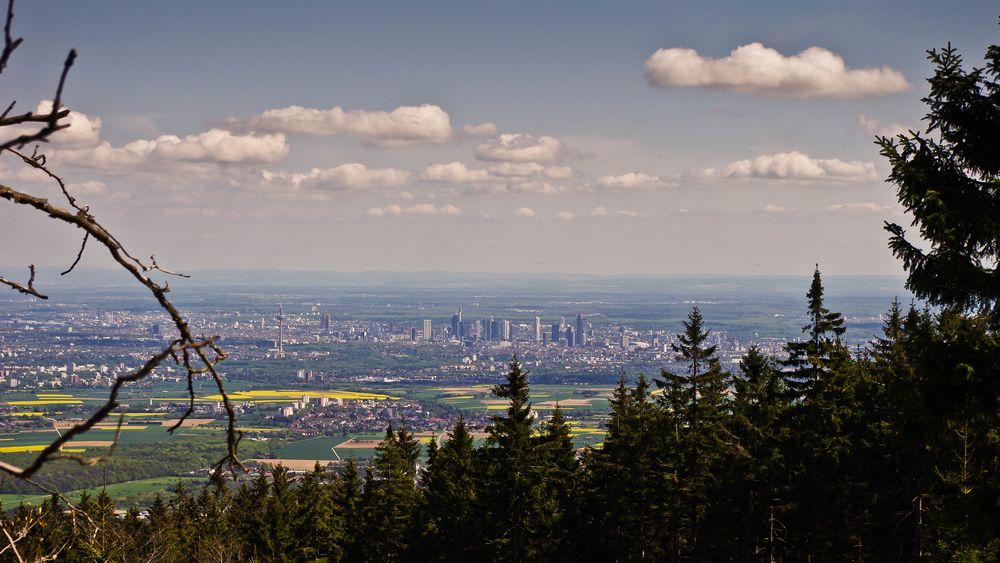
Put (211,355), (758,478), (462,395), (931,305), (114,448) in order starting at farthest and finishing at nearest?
1. (462,395)
2. (758,478)
3. (931,305)
4. (211,355)
5. (114,448)

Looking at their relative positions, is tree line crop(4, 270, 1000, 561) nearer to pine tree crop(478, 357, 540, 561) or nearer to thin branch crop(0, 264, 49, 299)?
pine tree crop(478, 357, 540, 561)

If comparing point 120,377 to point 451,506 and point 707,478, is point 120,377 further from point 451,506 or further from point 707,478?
point 451,506

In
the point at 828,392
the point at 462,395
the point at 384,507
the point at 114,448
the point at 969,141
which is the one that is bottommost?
the point at 462,395

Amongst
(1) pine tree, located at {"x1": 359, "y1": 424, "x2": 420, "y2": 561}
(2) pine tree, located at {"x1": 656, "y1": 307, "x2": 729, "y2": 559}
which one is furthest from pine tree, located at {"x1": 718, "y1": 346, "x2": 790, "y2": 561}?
(1) pine tree, located at {"x1": 359, "y1": 424, "x2": 420, "y2": 561}

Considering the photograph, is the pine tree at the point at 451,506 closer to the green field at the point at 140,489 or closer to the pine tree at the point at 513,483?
the pine tree at the point at 513,483

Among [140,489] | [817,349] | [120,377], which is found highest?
[120,377]

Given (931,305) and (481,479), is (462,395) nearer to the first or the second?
(481,479)

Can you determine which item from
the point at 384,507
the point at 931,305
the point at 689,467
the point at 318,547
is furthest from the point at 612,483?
the point at 931,305

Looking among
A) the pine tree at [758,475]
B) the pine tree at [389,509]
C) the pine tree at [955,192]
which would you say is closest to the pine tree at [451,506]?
the pine tree at [389,509]

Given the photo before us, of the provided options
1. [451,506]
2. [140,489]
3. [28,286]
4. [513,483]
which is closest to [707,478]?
[513,483]

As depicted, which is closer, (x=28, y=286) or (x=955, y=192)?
(x=28, y=286)

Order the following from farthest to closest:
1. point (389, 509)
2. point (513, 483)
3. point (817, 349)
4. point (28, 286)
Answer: point (389, 509)
point (513, 483)
point (817, 349)
point (28, 286)

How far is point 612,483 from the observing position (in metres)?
34.9

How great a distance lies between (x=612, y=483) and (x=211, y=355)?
110ft
